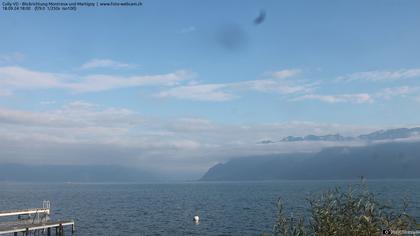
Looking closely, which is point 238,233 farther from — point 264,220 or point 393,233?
point 393,233

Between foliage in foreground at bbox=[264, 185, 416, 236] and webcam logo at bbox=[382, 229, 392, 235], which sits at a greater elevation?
foliage in foreground at bbox=[264, 185, 416, 236]

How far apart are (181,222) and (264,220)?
17.4 metres

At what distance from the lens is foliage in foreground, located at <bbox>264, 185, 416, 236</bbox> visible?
73.3ft

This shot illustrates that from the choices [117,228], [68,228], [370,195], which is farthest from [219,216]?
[370,195]

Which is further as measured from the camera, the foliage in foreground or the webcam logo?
the foliage in foreground

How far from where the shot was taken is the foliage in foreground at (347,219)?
2233cm

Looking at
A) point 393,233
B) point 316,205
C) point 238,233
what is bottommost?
point 238,233

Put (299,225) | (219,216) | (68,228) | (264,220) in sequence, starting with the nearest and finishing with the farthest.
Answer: (299,225) < (68,228) < (264,220) < (219,216)

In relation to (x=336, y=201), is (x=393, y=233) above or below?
below

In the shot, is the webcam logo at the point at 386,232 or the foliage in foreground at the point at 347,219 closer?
the webcam logo at the point at 386,232

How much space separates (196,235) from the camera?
258 feet

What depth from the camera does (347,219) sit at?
75.6 ft

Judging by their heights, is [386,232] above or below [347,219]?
below

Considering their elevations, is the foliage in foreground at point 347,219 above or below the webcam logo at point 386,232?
above
